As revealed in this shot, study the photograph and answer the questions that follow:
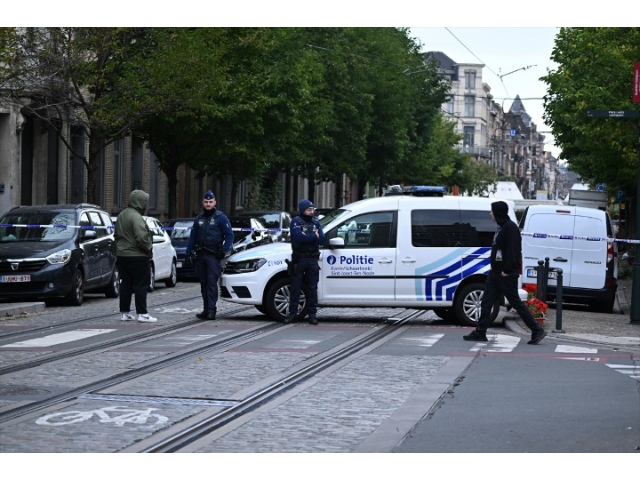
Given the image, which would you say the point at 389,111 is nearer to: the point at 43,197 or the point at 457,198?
the point at 43,197

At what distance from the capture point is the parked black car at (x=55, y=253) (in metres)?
20.9


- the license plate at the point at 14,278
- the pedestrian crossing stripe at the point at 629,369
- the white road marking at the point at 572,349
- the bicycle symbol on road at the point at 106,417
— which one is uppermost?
the license plate at the point at 14,278

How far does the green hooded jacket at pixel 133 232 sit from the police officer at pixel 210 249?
1204 mm

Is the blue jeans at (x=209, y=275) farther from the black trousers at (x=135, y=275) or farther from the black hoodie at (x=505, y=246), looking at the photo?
the black hoodie at (x=505, y=246)

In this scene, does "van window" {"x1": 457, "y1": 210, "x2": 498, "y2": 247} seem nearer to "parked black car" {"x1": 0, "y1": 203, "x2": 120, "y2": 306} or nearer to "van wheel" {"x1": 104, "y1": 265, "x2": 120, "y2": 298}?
"parked black car" {"x1": 0, "y1": 203, "x2": 120, "y2": 306}

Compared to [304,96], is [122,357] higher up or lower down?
lower down

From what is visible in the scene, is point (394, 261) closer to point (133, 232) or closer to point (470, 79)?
point (133, 232)

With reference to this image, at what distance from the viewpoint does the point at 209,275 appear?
18.7 metres

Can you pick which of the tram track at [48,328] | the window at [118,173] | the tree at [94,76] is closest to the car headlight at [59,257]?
the tram track at [48,328]

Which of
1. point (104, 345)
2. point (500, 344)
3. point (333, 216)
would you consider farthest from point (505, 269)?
point (104, 345)

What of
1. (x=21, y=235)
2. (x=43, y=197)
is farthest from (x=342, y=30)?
(x=21, y=235)

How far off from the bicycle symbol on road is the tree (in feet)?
53.5

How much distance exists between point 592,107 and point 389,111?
103ft

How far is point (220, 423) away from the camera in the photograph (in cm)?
923
